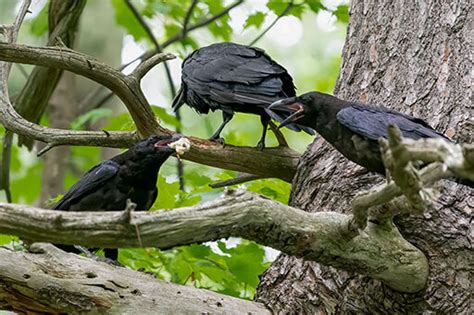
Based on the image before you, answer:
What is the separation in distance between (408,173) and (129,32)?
6.46m

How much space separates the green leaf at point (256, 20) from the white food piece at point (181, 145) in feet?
8.28

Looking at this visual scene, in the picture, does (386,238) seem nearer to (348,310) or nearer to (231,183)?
(348,310)

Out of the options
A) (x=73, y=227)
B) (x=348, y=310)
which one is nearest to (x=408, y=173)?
(x=73, y=227)

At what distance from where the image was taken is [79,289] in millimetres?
3543

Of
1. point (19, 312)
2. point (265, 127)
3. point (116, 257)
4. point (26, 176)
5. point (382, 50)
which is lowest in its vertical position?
point (26, 176)

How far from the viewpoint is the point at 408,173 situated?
8.68 feet

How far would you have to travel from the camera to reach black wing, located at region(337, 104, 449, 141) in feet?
12.7

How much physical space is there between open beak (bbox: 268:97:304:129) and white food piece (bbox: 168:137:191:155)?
0.54 metres

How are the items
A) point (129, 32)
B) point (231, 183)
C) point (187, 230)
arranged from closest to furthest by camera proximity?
point (187, 230), point (231, 183), point (129, 32)

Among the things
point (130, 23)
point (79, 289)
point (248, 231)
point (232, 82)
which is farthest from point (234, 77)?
point (130, 23)

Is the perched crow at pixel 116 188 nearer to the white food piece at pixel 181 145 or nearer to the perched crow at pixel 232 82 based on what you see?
the white food piece at pixel 181 145

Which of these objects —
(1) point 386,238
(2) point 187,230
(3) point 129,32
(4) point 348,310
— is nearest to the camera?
(2) point 187,230

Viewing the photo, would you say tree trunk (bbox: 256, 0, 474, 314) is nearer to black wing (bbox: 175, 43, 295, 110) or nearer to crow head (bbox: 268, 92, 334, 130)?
crow head (bbox: 268, 92, 334, 130)

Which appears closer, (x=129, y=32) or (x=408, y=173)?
(x=408, y=173)
